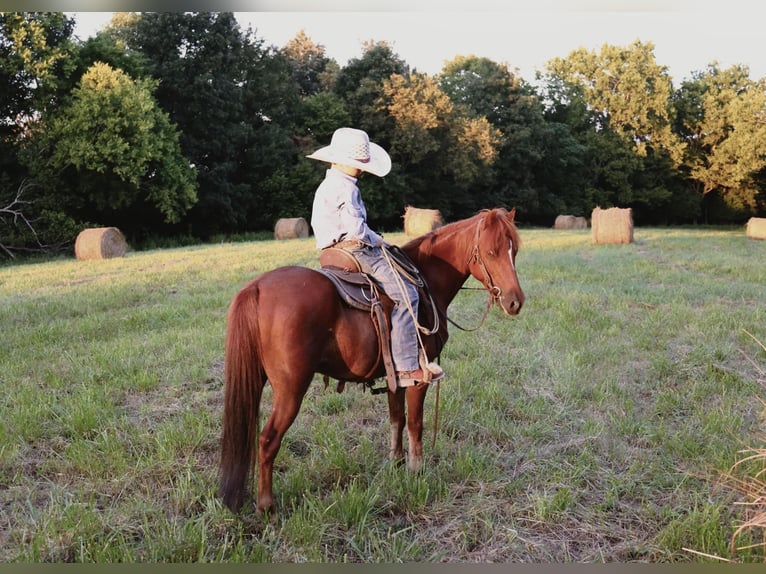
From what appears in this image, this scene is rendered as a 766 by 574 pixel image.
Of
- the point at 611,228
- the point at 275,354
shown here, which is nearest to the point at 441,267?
the point at 275,354

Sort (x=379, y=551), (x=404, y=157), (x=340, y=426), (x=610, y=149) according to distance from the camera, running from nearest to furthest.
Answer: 1. (x=379, y=551)
2. (x=340, y=426)
3. (x=404, y=157)
4. (x=610, y=149)

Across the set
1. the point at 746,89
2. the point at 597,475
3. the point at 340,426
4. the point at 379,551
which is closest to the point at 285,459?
the point at 340,426

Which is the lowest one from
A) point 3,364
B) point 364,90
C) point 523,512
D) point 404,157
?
point 523,512

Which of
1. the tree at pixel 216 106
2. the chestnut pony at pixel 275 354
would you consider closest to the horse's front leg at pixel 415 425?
the chestnut pony at pixel 275 354

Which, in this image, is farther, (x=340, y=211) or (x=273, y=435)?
(x=340, y=211)

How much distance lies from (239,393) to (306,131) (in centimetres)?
3556

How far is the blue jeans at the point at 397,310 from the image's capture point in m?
3.76

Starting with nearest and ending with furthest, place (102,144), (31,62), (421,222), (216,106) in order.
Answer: (31,62) < (102,144) < (421,222) < (216,106)

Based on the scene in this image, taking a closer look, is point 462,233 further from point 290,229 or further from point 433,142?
point 433,142

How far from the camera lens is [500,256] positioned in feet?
13.4

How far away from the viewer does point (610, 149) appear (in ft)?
151

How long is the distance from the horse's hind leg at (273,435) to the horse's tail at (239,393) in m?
0.11

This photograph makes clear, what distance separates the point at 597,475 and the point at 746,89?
182 ft

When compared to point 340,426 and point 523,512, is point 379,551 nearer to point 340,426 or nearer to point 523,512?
point 523,512
